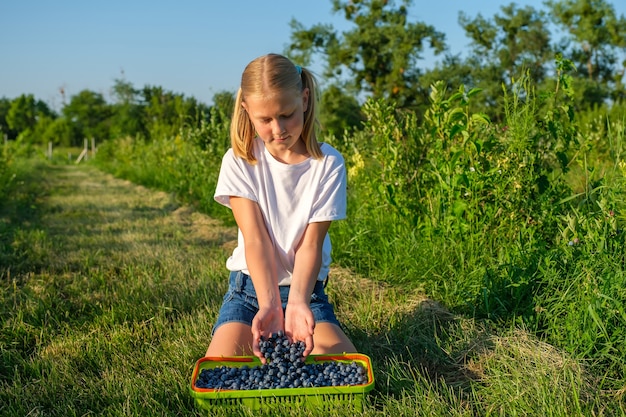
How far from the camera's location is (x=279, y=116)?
2078 millimetres

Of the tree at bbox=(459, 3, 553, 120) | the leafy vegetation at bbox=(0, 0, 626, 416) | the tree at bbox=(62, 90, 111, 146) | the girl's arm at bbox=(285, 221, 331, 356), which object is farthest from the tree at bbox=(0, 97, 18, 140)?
the girl's arm at bbox=(285, 221, 331, 356)

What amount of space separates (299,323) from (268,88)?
31.7 inches

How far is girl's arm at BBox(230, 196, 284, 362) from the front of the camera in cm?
199

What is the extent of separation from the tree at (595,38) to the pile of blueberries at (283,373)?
22427 millimetres

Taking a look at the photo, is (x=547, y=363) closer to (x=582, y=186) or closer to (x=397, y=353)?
(x=397, y=353)

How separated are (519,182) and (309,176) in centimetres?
106

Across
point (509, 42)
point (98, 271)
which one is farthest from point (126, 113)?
point (98, 271)

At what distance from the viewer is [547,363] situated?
200 cm

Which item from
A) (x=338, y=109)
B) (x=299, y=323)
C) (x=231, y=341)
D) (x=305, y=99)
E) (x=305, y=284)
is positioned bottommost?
(x=231, y=341)

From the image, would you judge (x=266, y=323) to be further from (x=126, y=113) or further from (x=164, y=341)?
(x=126, y=113)

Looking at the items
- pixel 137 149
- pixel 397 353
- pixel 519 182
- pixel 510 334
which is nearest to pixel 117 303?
pixel 397 353

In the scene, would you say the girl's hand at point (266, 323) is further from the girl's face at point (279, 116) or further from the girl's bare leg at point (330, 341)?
the girl's face at point (279, 116)

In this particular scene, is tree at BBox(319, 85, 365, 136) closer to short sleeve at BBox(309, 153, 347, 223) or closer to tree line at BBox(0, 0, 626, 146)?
tree line at BBox(0, 0, 626, 146)

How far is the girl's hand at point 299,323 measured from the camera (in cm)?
190
